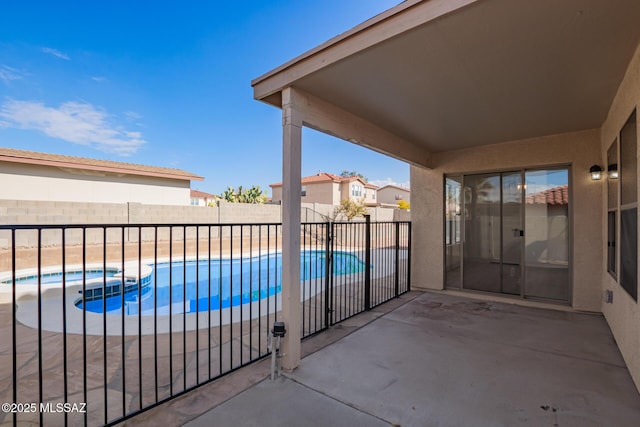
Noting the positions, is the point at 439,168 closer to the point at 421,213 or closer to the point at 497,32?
the point at 421,213

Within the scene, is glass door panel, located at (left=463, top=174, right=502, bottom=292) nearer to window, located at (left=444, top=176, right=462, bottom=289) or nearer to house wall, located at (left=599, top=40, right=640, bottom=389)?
window, located at (left=444, top=176, right=462, bottom=289)

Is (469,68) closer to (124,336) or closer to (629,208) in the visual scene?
(629,208)

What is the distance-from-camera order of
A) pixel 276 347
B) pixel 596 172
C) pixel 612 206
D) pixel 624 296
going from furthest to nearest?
pixel 596 172 < pixel 612 206 < pixel 624 296 < pixel 276 347

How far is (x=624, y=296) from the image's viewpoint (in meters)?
2.64

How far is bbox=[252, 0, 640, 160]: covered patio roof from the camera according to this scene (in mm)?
1744

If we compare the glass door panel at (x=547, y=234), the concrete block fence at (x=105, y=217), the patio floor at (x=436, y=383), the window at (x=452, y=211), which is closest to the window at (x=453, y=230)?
the window at (x=452, y=211)

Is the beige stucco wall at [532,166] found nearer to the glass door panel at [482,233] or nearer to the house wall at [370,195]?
the glass door panel at [482,233]

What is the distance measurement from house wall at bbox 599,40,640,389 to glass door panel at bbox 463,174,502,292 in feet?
4.26

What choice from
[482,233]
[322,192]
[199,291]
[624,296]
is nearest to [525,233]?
[482,233]

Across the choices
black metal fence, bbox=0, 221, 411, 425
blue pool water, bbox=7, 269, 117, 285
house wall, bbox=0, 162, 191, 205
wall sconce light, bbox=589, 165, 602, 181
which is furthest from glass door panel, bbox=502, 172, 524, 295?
house wall, bbox=0, 162, 191, 205

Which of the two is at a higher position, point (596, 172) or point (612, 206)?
point (596, 172)

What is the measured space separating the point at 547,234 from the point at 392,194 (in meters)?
29.6

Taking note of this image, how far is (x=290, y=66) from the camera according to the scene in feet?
8.13

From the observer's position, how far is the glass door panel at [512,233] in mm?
4590
